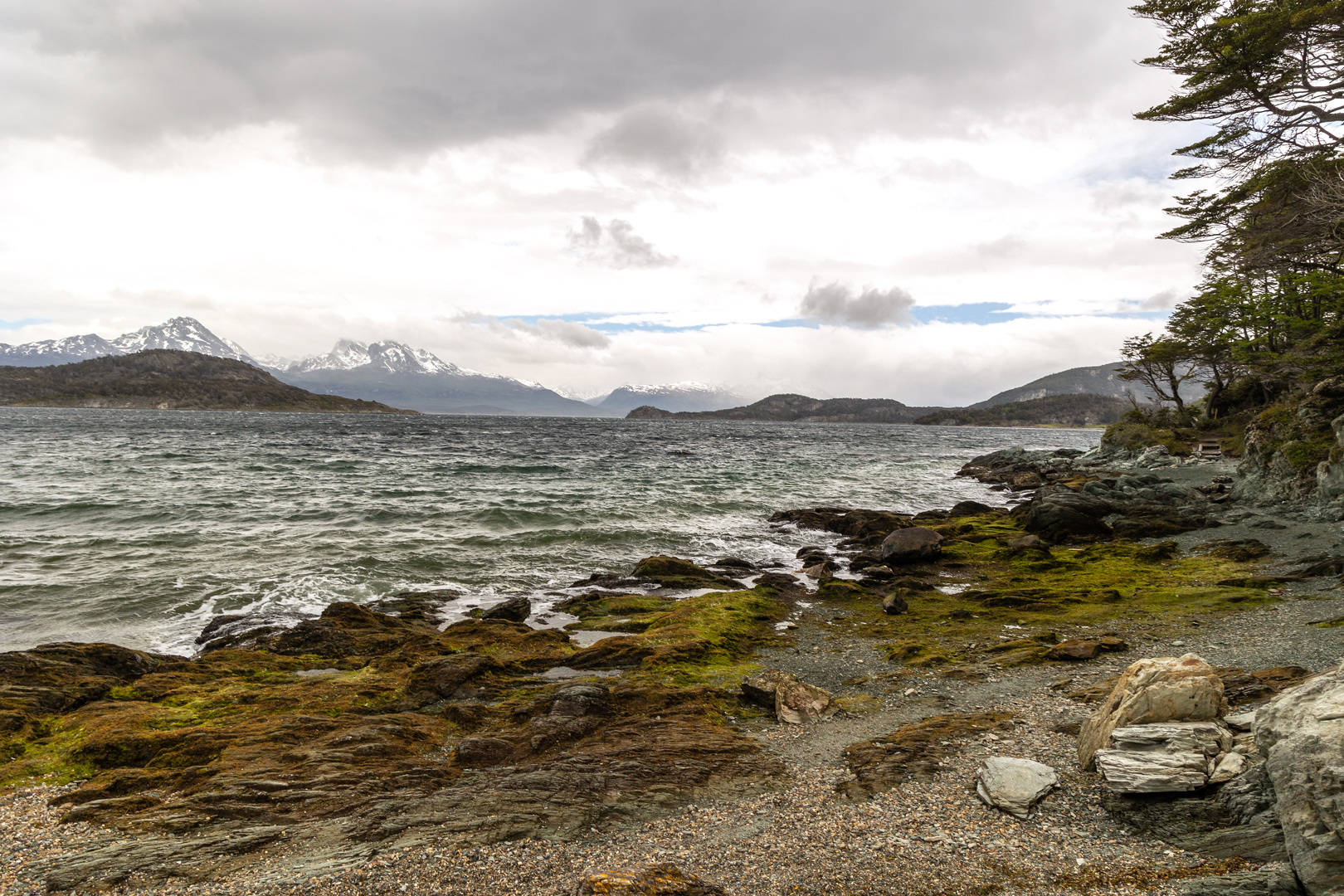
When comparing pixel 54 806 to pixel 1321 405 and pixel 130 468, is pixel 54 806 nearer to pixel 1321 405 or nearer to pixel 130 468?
pixel 1321 405

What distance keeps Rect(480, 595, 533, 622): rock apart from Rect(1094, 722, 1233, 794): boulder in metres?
12.6

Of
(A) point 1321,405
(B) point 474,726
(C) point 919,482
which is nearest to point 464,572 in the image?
(B) point 474,726

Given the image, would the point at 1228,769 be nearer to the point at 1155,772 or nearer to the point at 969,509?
the point at 1155,772

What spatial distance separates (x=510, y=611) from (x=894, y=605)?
33.5 ft

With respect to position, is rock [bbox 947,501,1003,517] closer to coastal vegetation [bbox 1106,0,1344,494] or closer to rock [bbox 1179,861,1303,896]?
coastal vegetation [bbox 1106,0,1344,494]

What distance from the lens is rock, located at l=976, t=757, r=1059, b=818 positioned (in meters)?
5.95

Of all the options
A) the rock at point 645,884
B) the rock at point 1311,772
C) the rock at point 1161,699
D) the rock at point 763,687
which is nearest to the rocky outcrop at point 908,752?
the rock at point 1161,699

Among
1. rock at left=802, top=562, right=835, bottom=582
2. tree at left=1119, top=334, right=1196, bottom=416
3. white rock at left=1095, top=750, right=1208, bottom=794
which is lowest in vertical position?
rock at left=802, top=562, right=835, bottom=582

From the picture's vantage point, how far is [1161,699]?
6297mm

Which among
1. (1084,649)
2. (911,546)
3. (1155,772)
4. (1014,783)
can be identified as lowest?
(911,546)

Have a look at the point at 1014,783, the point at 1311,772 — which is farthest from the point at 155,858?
the point at 1311,772

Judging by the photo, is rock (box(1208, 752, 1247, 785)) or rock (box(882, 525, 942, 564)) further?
rock (box(882, 525, 942, 564))

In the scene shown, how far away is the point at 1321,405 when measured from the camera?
23000 mm

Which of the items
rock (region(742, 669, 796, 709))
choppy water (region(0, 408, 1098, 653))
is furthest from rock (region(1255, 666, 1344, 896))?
choppy water (region(0, 408, 1098, 653))
